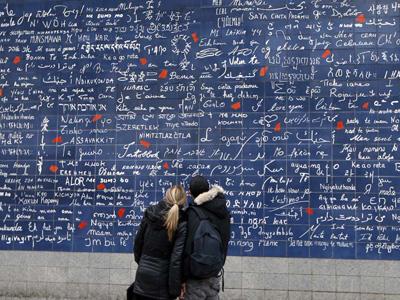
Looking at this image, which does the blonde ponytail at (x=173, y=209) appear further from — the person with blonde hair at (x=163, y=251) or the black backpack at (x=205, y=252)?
the black backpack at (x=205, y=252)

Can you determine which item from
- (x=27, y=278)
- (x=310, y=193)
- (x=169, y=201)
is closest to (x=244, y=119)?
(x=310, y=193)

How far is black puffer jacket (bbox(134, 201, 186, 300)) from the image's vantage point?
5.77m

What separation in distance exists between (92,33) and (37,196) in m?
2.68

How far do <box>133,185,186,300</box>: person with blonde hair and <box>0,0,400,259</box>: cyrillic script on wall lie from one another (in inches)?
120

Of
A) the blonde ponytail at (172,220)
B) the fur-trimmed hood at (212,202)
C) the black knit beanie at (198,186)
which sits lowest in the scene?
the blonde ponytail at (172,220)

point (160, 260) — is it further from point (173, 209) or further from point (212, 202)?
point (212, 202)

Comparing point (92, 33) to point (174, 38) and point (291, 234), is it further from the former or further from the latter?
point (291, 234)

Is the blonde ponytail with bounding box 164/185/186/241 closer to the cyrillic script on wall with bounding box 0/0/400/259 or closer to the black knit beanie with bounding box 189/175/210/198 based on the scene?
the black knit beanie with bounding box 189/175/210/198

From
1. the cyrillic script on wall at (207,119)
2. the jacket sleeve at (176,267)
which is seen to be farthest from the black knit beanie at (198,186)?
the cyrillic script on wall at (207,119)

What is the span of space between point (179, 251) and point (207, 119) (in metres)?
3.57

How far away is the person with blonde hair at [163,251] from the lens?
578cm

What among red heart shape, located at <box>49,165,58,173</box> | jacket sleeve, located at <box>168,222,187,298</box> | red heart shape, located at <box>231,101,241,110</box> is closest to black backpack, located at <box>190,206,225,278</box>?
jacket sleeve, located at <box>168,222,187,298</box>

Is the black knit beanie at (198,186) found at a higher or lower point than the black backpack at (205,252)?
higher

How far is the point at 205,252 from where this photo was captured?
576 centimetres
